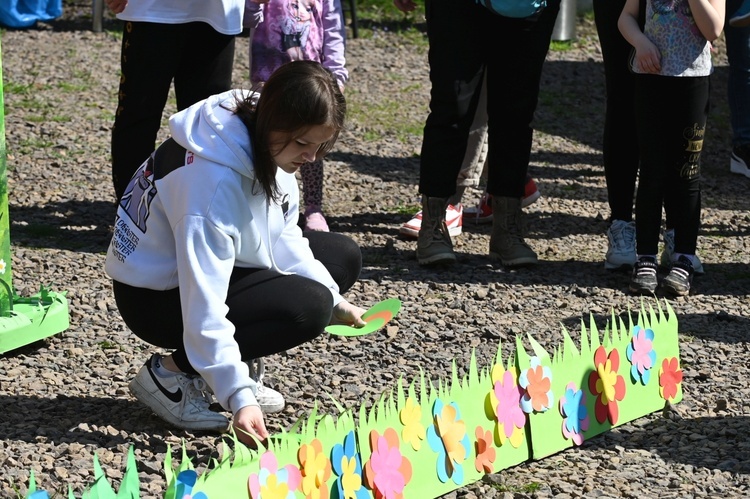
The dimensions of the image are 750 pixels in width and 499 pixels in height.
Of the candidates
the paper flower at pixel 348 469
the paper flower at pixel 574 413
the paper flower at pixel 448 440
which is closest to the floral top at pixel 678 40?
the paper flower at pixel 574 413

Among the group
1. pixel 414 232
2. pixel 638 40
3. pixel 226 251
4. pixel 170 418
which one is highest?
pixel 638 40

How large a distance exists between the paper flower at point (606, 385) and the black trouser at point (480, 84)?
1.48 meters

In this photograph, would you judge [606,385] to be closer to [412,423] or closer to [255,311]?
[412,423]

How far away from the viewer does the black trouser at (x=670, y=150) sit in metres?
4.14

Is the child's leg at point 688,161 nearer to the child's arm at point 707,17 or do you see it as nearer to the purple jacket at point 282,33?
the child's arm at point 707,17

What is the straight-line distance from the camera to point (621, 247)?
15.2 feet

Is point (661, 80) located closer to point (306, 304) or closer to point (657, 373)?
point (657, 373)

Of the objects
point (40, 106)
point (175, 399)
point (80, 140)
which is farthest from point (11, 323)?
point (40, 106)

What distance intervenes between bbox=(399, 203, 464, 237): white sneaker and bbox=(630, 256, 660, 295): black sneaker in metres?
0.96

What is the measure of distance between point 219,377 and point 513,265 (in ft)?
7.36

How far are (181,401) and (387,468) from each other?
0.72 metres

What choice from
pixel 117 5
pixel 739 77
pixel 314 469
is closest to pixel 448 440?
pixel 314 469

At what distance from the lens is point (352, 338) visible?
3.84 metres

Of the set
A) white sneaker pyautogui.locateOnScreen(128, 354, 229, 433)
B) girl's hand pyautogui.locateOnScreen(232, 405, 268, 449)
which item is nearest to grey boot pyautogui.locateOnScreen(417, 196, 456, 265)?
white sneaker pyautogui.locateOnScreen(128, 354, 229, 433)
